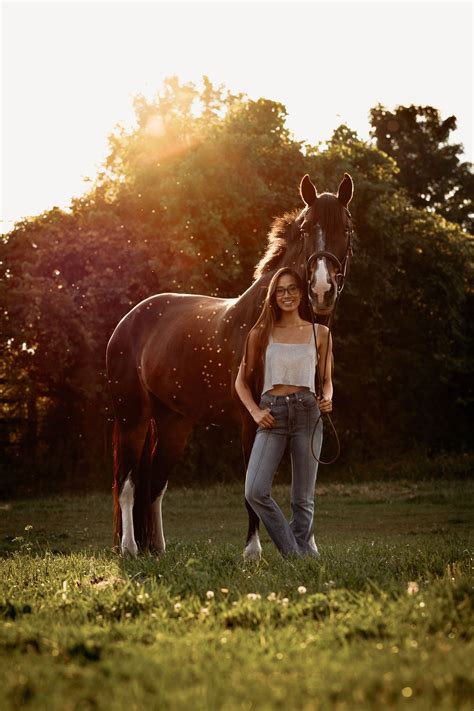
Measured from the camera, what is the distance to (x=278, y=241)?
816 centimetres

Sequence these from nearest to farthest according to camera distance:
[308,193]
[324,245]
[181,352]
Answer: [324,245] → [308,193] → [181,352]

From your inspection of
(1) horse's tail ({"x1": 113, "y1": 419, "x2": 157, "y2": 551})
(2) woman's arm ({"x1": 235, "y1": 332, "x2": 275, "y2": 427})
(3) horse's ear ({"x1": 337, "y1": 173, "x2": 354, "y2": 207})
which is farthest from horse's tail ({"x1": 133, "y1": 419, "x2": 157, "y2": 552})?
(3) horse's ear ({"x1": 337, "y1": 173, "x2": 354, "y2": 207})

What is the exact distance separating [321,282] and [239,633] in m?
3.62

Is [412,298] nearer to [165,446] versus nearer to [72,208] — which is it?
[72,208]

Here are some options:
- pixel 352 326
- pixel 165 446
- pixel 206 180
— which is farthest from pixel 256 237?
pixel 165 446

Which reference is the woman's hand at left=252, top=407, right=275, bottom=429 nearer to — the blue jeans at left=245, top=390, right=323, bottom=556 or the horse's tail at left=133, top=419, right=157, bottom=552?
the blue jeans at left=245, top=390, right=323, bottom=556

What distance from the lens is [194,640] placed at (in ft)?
13.1

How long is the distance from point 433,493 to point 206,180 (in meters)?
9.31

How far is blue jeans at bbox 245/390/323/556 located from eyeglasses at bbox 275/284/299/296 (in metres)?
0.76

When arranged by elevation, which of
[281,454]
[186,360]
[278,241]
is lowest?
[281,454]

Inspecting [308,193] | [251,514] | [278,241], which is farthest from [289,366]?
[308,193]

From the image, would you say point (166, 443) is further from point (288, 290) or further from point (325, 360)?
point (288, 290)

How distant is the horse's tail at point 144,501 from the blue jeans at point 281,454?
255 centimetres

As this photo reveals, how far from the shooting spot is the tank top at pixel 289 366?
675cm
